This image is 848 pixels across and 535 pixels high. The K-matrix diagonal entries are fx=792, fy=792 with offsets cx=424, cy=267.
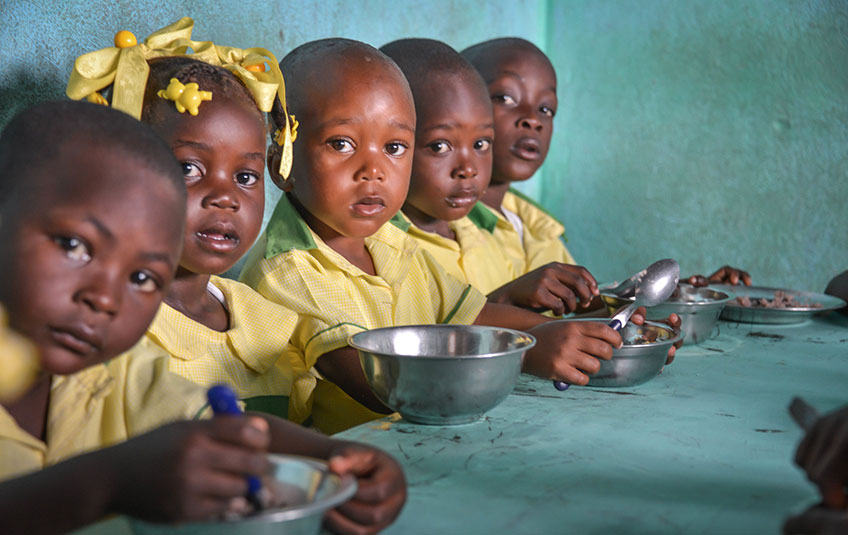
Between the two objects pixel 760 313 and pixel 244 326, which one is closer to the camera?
pixel 244 326

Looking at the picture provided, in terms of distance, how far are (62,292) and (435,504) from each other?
1.40 ft

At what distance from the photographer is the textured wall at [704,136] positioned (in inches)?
114

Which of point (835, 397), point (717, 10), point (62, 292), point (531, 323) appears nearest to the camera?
point (62, 292)

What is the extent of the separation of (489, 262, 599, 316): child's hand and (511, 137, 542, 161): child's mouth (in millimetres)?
619

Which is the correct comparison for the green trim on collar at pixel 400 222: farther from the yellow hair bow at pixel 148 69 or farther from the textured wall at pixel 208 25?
the yellow hair bow at pixel 148 69

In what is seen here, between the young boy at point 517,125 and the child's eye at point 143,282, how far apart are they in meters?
1.42

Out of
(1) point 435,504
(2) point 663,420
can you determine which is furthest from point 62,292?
(2) point 663,420

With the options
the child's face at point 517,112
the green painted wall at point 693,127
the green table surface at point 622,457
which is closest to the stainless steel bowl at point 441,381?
the green table surface at point 622,457

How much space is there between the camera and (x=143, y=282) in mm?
853

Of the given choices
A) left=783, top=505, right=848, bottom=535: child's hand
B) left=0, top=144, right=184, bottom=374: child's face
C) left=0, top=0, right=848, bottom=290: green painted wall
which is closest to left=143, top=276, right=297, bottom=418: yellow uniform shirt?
left=0, top=144, right=184, bottom=374: child's face

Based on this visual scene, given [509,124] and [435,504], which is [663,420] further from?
[509,124]

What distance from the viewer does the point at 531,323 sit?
64.7 inches

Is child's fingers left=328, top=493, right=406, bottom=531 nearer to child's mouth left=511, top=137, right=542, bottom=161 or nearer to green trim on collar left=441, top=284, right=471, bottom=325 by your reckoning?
green trim on collar left=441, top=284, right=471, bottom=325

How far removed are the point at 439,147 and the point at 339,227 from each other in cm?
45
